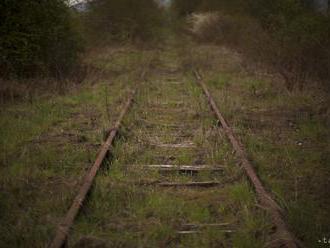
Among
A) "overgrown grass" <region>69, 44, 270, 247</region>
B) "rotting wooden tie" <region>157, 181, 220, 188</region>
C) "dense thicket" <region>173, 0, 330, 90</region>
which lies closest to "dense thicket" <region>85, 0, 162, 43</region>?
"dense thicket" <region>173, 0, 330, 90</region>

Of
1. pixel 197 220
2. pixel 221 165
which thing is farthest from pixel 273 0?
pixel 197 220

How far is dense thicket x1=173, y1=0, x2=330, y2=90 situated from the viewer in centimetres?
1399

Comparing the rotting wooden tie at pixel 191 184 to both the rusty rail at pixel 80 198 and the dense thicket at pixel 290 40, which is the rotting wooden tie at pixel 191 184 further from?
the dense thicket at pixel 290 40

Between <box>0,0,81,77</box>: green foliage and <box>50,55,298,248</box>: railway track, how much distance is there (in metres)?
5.03

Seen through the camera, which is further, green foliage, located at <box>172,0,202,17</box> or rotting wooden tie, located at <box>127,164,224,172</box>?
green foliage, located at <box>172,0,202,17</box>

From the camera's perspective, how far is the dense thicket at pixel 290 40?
13992 mm

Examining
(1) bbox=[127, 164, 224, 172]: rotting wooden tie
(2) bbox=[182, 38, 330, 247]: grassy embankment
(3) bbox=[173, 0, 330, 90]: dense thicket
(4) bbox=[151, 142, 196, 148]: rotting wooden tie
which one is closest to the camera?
(2) bbox=[182, 38, 330, 247]: grassy embankment

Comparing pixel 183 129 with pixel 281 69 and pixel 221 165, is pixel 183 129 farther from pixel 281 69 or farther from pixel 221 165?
pixel 281 69

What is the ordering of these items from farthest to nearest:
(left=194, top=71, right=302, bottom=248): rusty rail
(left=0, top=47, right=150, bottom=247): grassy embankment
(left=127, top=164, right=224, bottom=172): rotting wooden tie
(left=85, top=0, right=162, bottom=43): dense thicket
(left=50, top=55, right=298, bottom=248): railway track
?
(left=85, top=0, right=162, bottom=43): dense thicket
(left=127, top=164, right=224, bottom=172): rotting wooden tie
(left=0, top=47, right=150, bottom=247): grassy embankment
(left=50, top=55, right=298, bottom=248): railway track
(left=194, top=71, right=302, bottom=248): rusty rail

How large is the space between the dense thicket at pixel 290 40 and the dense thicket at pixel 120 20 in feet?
22.7

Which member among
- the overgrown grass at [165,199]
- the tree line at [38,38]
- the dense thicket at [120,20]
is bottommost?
the overgrown grass at [165,199]

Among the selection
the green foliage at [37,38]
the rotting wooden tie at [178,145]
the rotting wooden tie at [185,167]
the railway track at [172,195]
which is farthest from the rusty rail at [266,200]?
the green foliage at [37,38]

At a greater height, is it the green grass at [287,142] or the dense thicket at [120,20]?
the dense thicket at [120,20]

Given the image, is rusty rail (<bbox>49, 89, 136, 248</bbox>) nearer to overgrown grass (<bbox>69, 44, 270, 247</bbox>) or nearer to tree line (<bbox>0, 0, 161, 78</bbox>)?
overgrown grass (<bbox>69, 44, 270, 247</bbox>)
